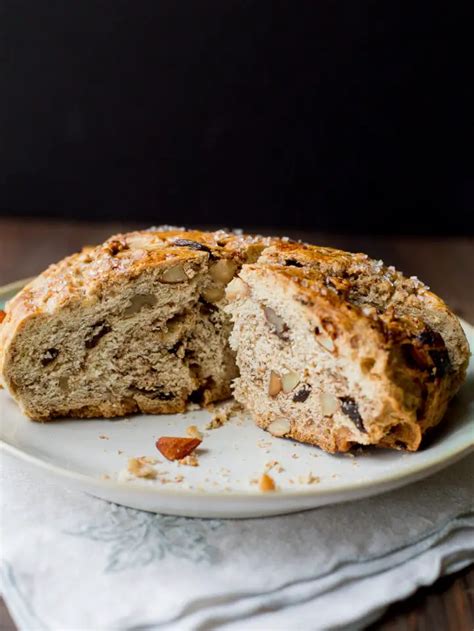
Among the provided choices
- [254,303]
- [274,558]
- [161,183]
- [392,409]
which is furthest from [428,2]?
[274,558]

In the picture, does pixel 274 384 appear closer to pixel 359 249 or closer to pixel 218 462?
pixel 218 462

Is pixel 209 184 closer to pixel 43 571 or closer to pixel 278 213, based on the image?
pixel 278 213

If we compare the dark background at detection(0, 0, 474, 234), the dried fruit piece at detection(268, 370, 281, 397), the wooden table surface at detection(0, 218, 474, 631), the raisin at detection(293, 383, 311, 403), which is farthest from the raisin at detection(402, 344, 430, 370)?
the dark background at detection(0, 0, 474, 234)

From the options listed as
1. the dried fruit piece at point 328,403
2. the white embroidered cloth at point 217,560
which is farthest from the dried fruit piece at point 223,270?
the white embroidered cloth at point 217,560

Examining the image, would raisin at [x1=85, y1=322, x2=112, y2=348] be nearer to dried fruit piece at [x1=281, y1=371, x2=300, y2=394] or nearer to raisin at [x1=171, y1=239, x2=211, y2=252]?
raisin at [x1=171, y1=239, x2=211, y2=252]

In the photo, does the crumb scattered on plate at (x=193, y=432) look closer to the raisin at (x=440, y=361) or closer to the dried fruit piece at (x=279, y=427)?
the dried fruit piece at (x=279, y=427)

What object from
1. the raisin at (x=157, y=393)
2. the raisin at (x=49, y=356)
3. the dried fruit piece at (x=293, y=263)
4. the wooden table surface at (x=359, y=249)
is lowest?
the wooden table surface at (x=359, y=249)

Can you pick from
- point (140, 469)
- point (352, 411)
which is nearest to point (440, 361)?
point (352, 411)
